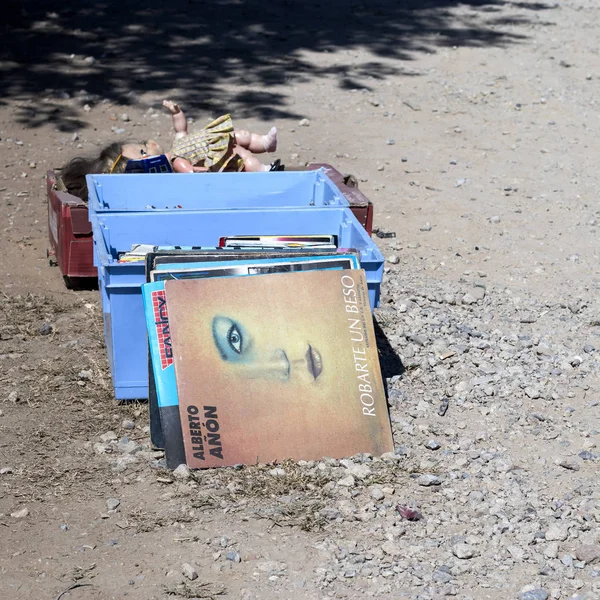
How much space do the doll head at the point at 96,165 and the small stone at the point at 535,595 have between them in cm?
343

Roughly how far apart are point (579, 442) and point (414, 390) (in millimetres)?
793

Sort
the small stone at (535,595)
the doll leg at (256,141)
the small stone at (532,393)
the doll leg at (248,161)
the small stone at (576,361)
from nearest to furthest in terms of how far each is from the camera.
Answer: the small stone at (535,595), the small stone at (532,393), the small stone at (576,361), the doll leg at (248,161), the doll leg at (256,141)

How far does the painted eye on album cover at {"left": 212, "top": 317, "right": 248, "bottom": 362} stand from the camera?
3574 millimetres

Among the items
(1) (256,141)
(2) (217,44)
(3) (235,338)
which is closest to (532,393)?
(3) (235,338)

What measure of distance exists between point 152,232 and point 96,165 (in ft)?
4.19

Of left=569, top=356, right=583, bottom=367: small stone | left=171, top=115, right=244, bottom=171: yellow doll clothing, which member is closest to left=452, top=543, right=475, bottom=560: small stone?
left=569, top=356, right=583, bottom=367: small stone

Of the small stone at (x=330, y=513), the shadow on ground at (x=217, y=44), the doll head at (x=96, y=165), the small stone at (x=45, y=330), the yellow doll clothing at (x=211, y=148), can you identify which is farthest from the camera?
the shadow on ground at (x=217, y=44)

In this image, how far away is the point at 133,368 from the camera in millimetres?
3953

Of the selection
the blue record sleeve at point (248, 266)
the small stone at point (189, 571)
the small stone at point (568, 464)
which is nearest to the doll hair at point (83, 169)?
the blue record sleeve at point (248, 266)

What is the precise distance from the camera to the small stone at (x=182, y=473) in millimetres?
3501

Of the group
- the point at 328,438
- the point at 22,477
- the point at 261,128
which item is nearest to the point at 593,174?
the point at 261,128

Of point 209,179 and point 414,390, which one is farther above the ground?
point 209,179

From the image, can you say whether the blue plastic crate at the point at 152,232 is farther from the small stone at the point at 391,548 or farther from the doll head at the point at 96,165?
the small stone at the point at 391,548

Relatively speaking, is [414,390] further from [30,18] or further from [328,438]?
[30,18]
